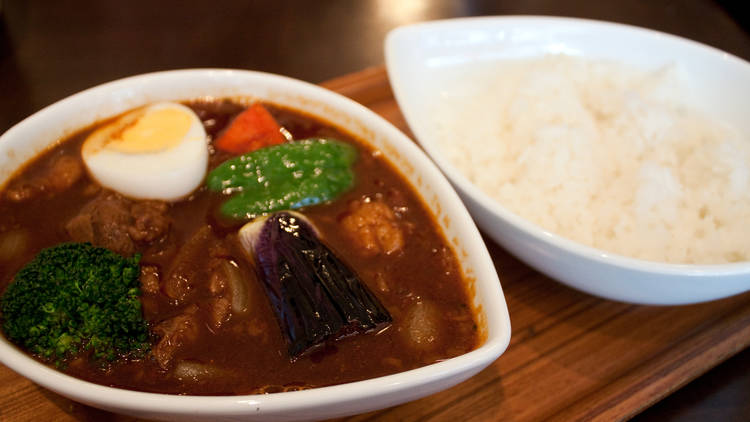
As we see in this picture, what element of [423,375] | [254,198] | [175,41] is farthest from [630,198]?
[175,41]

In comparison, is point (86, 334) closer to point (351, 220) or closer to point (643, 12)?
point (351, 220)

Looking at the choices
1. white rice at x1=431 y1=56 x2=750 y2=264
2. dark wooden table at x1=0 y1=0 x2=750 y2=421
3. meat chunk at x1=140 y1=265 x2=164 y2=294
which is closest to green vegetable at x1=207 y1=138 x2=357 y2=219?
meat chunk at x1=140 y1=265 x2=164 y2=294

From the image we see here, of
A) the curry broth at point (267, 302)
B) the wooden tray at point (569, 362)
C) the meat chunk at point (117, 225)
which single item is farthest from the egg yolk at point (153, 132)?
the wooden tray at point (569, 362)

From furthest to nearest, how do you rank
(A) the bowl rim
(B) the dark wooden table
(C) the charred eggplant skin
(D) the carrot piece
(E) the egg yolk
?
(B) the dark wooden table
(D) the carrot piece
(E) the egg yolk
(A) the bowl rim
(C) the charred eggplant skin

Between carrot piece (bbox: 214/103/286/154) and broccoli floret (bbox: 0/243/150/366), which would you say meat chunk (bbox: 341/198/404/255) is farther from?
broccoli floret (bbox: 0/243/150/366)

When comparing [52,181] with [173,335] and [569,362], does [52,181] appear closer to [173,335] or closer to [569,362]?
[173,335]
